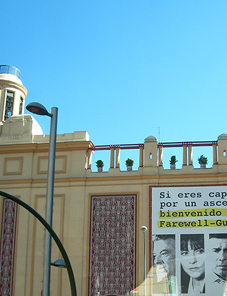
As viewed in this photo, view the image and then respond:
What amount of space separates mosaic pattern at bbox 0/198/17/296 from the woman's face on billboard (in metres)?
8.07

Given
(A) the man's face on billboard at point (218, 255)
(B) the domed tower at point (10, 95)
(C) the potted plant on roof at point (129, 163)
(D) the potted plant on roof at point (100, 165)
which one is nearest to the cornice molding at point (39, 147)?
(D) the potted plant on roof at point (100, 165)

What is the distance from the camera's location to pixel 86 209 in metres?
22.6

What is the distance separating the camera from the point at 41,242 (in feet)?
74.3

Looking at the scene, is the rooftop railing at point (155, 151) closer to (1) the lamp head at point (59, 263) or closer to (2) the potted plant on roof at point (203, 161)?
(2) the potted plant on roof at point (203, 161)

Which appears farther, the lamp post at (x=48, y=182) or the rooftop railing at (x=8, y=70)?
the rooftop railing at (x=8, y=70)

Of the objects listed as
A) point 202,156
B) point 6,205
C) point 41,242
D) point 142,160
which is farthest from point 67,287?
point 202,156

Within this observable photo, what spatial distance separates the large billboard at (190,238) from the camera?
20.6m

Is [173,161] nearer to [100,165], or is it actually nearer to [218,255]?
[100,165]

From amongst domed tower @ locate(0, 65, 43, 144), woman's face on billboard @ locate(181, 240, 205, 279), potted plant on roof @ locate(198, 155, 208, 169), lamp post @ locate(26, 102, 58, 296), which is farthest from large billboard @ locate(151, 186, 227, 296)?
lamp post @ locate(26, 102, 58, 296)

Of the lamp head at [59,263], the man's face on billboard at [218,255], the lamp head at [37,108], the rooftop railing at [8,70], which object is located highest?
the rooftop railing at [8,70]

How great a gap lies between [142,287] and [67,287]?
11.4ft

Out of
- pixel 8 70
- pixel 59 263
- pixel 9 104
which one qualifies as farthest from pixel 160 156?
pixel 59 263

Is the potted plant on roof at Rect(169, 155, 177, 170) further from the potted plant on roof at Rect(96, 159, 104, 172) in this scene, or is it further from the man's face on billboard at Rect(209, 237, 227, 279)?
the man's face on billboard at Rect(209, 237, 227, 279)

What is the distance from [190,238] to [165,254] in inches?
51.8
